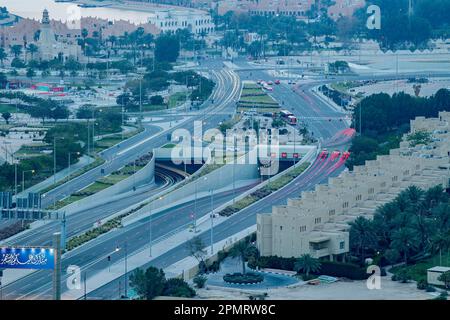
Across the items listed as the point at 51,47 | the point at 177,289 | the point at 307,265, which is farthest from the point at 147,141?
the point at 51,47

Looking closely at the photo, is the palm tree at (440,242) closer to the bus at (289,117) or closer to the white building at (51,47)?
the bus at (289,117)

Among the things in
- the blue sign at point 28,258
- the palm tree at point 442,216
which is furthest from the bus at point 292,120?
the blue sign at point 28,258

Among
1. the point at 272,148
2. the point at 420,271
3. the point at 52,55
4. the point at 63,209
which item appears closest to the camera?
the point at 420,271

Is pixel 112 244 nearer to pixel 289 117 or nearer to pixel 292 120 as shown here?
pixel 292 120

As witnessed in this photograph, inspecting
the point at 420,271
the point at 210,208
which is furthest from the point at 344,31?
the point at 420,271

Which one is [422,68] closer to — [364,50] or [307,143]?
[364,50]

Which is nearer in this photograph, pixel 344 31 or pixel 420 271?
pixel 420 271
